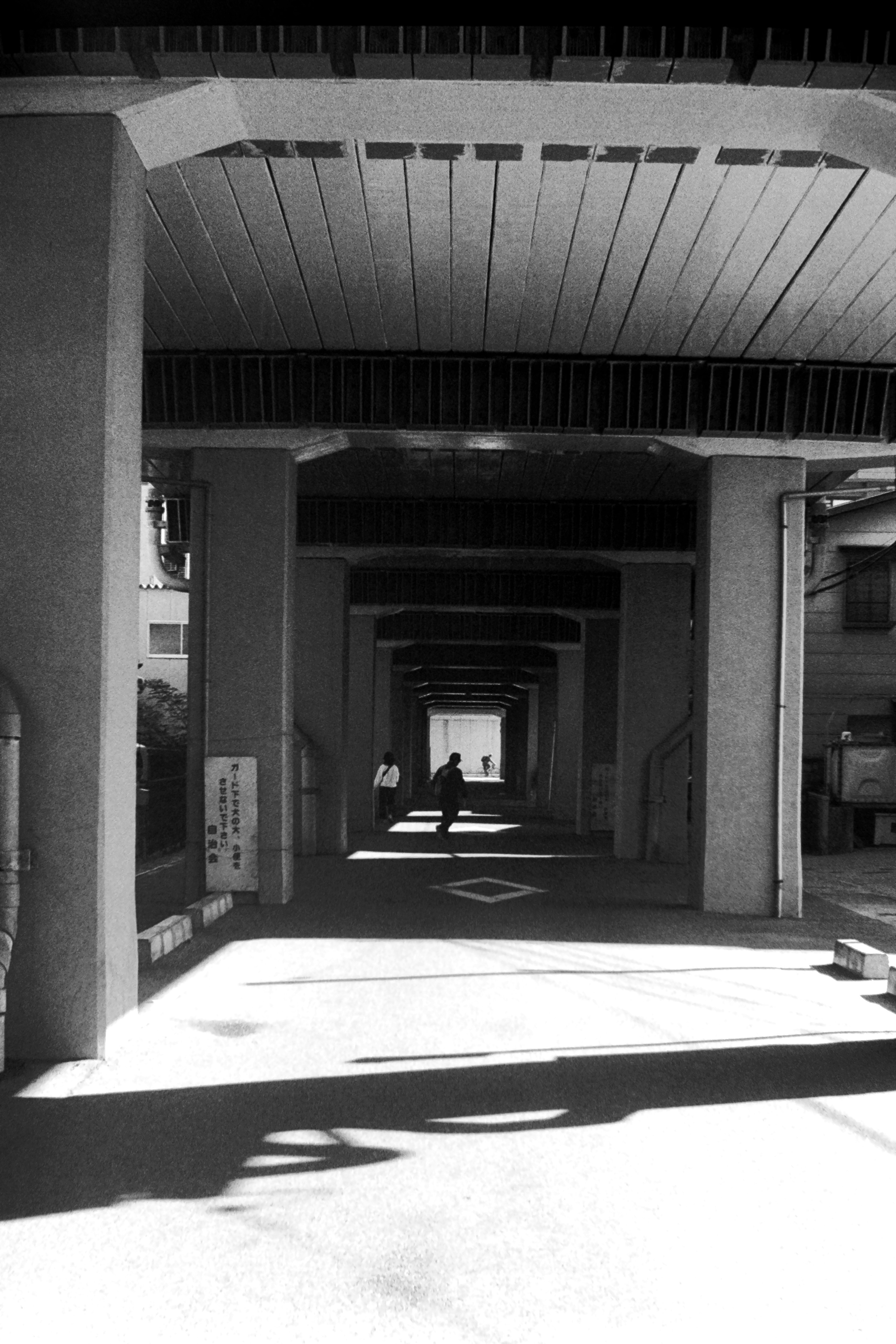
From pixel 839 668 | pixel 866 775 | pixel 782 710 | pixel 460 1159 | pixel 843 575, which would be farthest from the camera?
pixel 839 668

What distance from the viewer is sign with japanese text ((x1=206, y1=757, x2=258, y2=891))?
14.2m

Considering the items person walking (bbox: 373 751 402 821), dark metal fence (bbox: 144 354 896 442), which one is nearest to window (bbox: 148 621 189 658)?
person walking (bbox: 373 751 402 821)

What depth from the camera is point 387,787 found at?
31.3 meters

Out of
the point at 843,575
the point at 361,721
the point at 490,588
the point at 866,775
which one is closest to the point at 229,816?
the point at 490,588

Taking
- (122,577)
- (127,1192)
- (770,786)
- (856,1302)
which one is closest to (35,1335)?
(127,1192)

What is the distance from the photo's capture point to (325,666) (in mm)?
19734

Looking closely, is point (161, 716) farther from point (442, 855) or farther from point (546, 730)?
point (546, 730)

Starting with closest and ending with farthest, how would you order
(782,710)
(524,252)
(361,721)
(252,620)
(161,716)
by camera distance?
(524,252) → (782,710) → (252,620) → (361,721) → (161,716)

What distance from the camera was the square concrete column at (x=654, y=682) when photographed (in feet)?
68.7

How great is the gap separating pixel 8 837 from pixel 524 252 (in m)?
5.92

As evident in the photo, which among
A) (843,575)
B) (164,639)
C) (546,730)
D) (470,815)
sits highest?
(843,575)

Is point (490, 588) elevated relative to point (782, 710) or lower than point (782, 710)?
elevated

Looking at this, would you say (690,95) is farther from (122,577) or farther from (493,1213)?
(493,1213)

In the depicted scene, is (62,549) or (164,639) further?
(164,639)
